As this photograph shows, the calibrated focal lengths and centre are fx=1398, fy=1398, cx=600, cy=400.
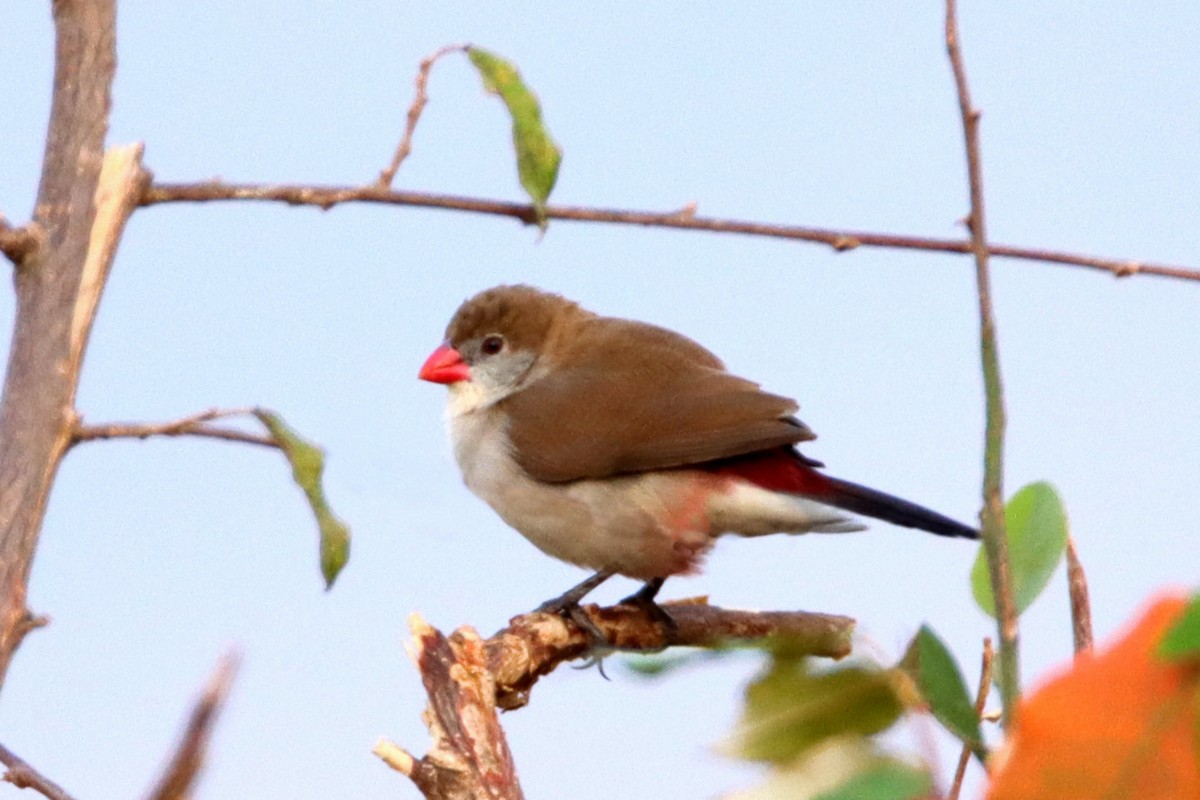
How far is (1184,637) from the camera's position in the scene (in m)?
0.38

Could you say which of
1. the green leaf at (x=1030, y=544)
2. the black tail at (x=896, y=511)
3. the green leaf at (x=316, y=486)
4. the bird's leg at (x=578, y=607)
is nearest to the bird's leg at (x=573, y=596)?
the bird's leg at (x=578, y=607)

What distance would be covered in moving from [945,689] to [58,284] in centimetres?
138

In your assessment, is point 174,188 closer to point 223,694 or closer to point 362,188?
point 362,188

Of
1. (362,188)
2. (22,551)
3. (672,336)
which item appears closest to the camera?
(22,551)

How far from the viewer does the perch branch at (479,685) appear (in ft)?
7.23

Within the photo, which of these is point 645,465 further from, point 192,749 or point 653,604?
point 192,749

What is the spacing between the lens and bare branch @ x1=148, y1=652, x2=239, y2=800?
568 mm

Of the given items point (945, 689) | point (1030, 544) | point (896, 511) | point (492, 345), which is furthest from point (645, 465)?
point (945, 689)

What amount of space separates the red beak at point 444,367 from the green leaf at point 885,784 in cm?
443

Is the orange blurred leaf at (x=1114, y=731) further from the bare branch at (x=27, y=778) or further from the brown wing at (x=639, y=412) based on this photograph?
the brown wing at (x=639, y=412)

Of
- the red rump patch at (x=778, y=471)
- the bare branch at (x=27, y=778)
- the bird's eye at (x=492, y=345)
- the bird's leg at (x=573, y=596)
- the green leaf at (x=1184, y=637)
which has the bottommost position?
the bird's leg at (x=573, y=596)

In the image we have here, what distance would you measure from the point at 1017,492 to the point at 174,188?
1.42 metres

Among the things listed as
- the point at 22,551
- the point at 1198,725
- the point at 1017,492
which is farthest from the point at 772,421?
the point at 1198,725

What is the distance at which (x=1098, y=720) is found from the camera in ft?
1.26
